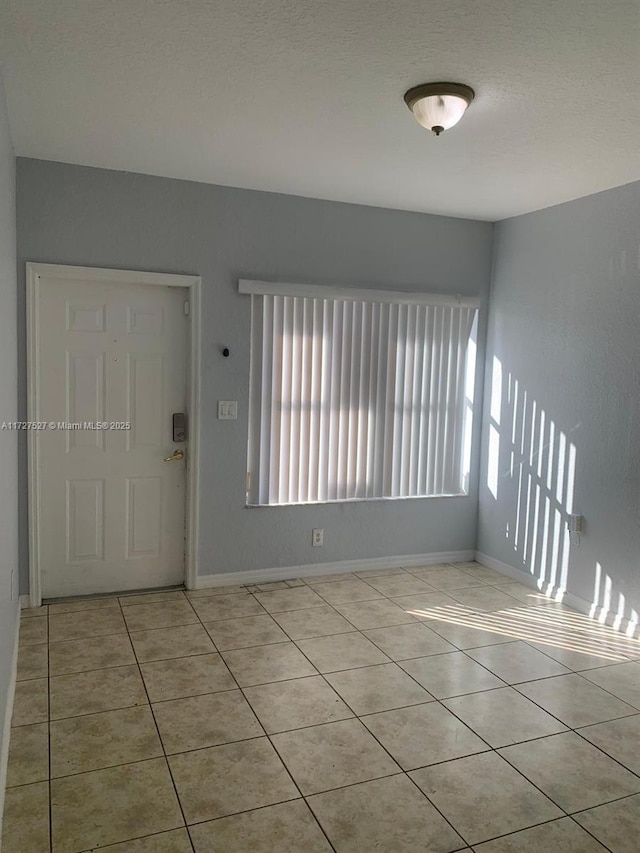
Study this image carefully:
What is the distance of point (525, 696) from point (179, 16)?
297 cm

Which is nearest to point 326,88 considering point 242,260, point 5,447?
point 242,260

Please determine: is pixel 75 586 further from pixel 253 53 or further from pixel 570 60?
Result: pixel 570 60

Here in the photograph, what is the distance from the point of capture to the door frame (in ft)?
12.1

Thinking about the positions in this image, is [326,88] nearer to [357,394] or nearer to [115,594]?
[357,394]

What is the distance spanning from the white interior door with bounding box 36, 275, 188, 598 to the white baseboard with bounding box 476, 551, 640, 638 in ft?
7.35

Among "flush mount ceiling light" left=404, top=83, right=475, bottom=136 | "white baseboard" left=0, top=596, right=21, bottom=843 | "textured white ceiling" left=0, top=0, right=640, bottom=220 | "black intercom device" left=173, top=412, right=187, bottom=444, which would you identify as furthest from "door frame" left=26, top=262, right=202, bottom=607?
"flush mount ceiling light" left=404, top=83, right=475, bottom=136

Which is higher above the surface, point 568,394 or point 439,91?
point 439,91

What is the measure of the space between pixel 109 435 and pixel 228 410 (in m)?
0.73

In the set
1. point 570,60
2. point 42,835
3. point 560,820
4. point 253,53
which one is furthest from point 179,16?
point 560,820

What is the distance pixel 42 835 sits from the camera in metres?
2.02

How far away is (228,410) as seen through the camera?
13.7 ft

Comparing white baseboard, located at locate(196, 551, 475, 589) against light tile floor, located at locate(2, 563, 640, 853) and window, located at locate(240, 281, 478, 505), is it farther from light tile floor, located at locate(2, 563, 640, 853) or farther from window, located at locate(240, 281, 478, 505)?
window, located at locate(240, 281, 478, 505)

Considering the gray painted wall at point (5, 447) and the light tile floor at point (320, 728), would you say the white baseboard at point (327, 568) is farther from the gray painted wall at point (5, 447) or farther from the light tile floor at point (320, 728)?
the gray painted wall at point (5, 447)

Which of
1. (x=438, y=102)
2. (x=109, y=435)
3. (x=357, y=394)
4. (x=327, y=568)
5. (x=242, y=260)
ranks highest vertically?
(x=438, y=102)
